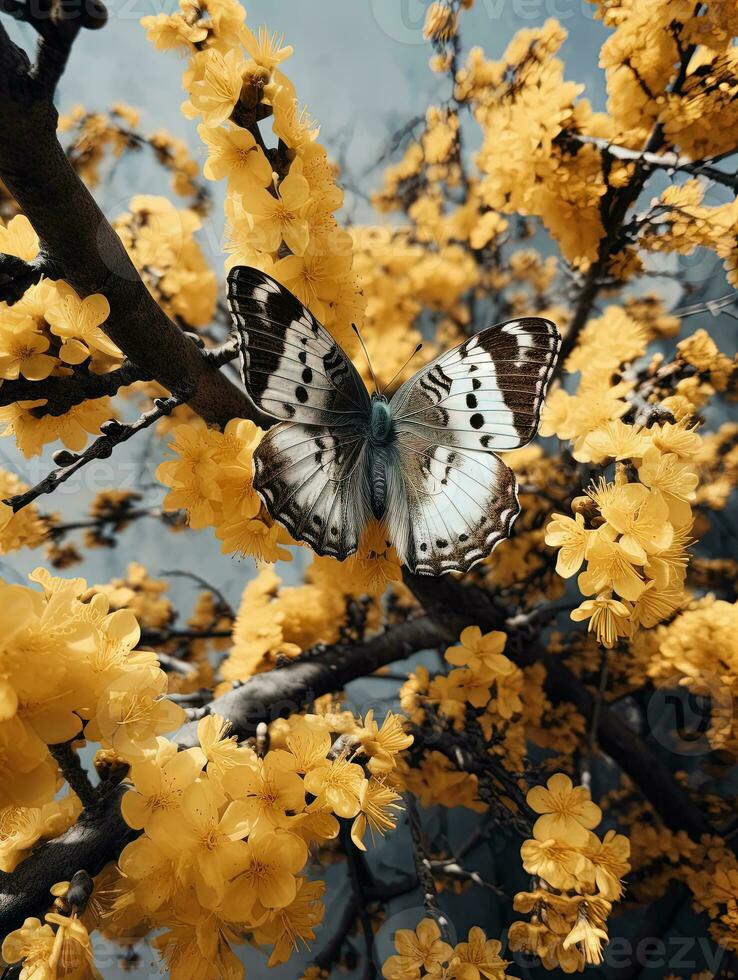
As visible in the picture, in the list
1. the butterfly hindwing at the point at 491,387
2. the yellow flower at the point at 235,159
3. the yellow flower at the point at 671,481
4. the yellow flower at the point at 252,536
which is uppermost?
the yellow flower at the point at 235,159

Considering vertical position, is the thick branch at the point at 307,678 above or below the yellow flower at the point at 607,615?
below

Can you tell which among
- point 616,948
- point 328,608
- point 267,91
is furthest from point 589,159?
point 616,948

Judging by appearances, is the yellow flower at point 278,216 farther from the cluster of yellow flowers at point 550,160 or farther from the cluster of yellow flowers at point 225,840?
the cluster of yellow flowers at point 550,160

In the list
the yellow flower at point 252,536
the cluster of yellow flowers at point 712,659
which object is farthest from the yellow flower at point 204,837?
the cluster of yellow flowers at point 712,659

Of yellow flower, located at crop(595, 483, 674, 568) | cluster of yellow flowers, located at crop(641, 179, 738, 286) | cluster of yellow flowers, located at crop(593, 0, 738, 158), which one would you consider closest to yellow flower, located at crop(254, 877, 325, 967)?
yellow flower, located at crop(595, 483, 674, 568)

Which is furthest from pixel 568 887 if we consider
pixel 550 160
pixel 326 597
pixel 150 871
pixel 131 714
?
pixel 550 160

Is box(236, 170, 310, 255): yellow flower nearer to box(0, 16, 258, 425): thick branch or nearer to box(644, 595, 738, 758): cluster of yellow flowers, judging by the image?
box(0, 16, 258, 425): thick branch

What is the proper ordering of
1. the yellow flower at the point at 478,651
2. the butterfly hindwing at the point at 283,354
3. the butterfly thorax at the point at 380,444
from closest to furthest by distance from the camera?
the butterfly hindwing at the point at 283,354 → the butterfly thorax at the point at 380,444 → the yellow flower at the point at 478,651

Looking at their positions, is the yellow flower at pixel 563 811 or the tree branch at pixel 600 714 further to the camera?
the tree branch at pixel 600 714
